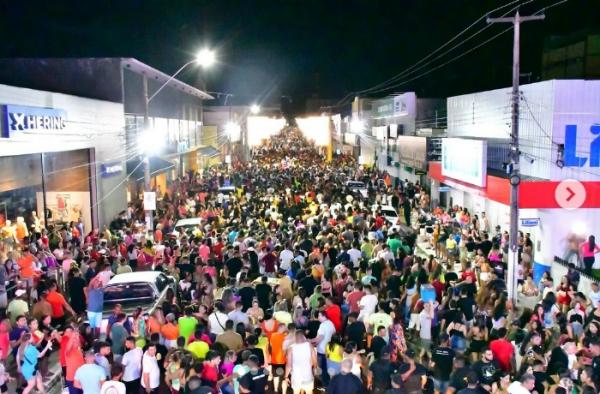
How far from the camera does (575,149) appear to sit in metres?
18.3

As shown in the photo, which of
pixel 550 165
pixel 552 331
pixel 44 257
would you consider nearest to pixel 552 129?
pixel 550 165

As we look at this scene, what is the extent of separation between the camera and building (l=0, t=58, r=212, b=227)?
21.9m

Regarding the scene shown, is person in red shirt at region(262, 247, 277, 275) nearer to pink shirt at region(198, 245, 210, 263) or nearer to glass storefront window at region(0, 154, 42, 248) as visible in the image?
pink shirt at region(198, 245, 210, 263)

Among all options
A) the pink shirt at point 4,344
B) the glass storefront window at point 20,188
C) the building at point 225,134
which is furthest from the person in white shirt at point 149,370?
the building at point 225,134

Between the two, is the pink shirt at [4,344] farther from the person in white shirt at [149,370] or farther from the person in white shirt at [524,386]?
the person in white shirt at [524,386]

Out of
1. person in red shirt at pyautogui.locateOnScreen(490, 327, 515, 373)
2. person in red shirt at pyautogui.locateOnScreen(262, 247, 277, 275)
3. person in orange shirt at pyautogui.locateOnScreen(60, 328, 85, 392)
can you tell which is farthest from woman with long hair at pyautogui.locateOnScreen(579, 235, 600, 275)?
person in orange shirt at pyautogui.locateOnScreen(60, 328, 85, 392)

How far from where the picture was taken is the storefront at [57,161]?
62.0 ft

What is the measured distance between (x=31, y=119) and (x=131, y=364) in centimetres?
1238

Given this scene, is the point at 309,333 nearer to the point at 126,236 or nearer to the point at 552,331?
the point at 552,331

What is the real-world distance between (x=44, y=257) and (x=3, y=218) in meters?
6.76

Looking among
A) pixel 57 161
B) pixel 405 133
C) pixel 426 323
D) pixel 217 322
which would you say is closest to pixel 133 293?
pixel 217 322

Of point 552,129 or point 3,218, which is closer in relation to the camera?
point 552,129

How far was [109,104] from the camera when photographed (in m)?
27.4

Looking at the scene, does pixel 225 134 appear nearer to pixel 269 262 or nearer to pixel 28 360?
pixel 269 262
